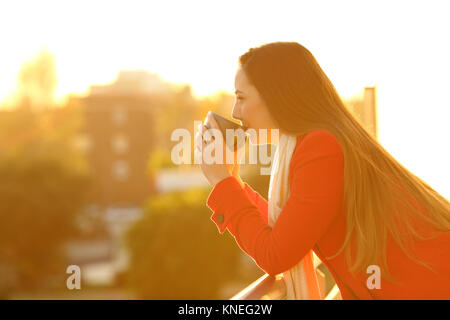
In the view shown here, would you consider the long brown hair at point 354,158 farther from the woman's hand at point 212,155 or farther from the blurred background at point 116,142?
the blurred background at point 116,142

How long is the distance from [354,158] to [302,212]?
0.12 meters

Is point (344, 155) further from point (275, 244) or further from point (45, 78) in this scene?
point (45, 78)

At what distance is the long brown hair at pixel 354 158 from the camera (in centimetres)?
104

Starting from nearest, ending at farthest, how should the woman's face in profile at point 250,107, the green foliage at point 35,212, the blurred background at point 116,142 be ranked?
1. the woman's face in profile at point 250,107
2. the blurred background at point 116,142
3. the green foliage at point 35,212

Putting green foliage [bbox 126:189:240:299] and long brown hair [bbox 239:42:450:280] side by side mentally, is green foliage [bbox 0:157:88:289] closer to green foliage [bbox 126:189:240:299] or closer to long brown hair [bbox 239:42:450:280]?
green foliage [bbox 126:189:240:299]

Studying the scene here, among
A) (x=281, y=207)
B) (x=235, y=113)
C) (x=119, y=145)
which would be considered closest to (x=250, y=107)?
(x=235, y=113)

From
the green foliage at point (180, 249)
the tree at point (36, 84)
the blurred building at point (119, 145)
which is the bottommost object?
the green foliage at point (180, 249)

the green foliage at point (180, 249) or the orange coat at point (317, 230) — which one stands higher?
the orange coat at point (317, 230)

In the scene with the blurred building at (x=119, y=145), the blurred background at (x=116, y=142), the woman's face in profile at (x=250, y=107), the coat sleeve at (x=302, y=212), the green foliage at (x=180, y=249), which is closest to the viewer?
the coat sleeve at (x=302, y=212)

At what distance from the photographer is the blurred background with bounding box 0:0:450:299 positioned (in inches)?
955

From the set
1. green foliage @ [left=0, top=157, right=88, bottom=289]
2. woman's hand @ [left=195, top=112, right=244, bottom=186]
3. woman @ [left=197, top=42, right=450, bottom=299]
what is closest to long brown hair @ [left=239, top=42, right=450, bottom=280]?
woman @ [left=197, top=42, right=450, bottom=299]

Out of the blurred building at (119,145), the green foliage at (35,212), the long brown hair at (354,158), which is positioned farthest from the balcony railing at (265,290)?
the blurred building at (119,145)

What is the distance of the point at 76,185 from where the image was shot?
102ft
